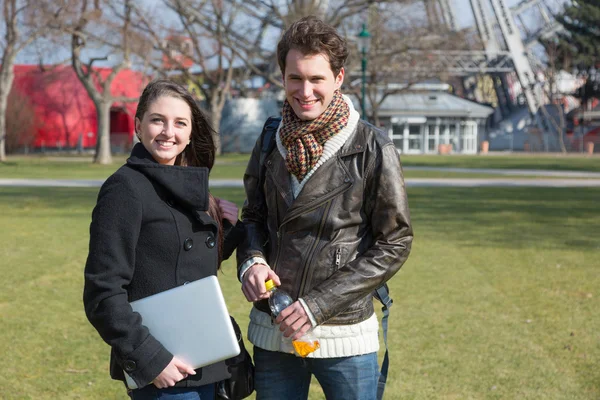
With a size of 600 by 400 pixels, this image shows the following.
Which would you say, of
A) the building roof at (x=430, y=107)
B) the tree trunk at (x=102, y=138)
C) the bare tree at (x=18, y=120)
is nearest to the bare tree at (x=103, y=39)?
the tree trunk at (x=102, y=138)

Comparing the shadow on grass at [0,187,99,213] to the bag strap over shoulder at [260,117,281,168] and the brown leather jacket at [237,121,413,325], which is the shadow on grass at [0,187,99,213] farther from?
the brown leather jacket at [237,121,413,325]

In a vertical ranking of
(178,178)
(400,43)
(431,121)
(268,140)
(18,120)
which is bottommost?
(178,178)

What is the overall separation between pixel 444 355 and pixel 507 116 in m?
60.0

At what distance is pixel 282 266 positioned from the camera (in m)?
2.76

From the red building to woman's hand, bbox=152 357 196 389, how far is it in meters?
46.0

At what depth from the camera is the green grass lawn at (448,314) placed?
5.09m

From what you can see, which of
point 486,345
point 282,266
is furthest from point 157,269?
point 486,345

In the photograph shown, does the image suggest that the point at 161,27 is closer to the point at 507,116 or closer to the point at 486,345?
the point at 486,345

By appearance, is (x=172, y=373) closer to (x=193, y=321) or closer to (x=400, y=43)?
(x=193, y=321)

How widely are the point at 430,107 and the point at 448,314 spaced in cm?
4772

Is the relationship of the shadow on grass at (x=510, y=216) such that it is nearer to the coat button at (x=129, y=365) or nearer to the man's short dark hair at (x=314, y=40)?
the man's short dark hair at (x=314, y=40)

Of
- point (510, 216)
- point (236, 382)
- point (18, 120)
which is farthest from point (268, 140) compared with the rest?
point (18, 120)

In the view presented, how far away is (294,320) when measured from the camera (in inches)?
102

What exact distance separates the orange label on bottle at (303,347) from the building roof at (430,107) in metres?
50.0
